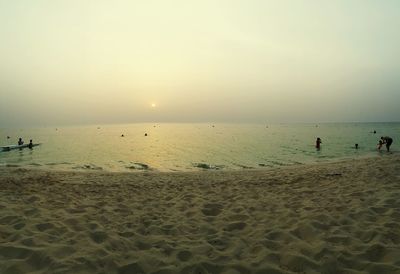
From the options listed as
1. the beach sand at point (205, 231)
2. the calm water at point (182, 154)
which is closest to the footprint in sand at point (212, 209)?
the beach sand at point (205, 231)

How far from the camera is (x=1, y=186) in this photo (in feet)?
42.4

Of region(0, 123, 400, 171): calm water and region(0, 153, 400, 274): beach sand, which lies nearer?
region(0, 153, 400, 274): beach sand

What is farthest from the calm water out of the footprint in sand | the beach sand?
the footprint in sand

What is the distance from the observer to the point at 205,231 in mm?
7449

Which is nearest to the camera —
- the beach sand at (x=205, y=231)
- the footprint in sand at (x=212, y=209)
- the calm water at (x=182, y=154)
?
the beach sand at (x=205, y=231)

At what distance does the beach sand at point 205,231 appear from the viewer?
555cm

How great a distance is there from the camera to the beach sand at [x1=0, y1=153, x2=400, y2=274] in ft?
18.2

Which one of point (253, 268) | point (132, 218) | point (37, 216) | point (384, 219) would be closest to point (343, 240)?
point (384, 219)

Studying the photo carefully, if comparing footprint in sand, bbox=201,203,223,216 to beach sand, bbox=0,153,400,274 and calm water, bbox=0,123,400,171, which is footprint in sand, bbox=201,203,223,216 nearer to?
beach sand, bbox=0,153,400,274

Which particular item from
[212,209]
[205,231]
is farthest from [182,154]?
[205,231]

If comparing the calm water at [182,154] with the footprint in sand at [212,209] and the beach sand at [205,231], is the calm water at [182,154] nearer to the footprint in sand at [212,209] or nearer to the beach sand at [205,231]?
the beach sand at [205,231]

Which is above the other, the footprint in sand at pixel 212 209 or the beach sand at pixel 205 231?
the beach sand at pixel 205 231

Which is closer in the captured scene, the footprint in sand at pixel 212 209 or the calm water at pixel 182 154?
the footprint in sand at pixel 212 209

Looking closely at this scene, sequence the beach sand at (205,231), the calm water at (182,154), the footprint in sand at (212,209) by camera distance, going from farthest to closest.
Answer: the calm water at (182,154) → the footprint in sand at (212,209) → the beach sand at (205,231)
